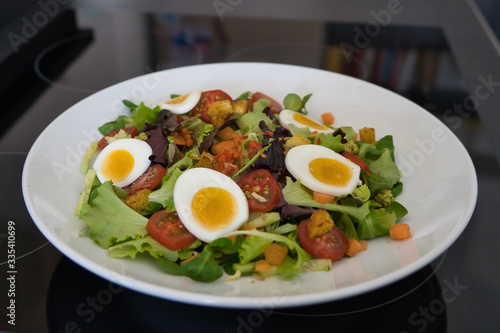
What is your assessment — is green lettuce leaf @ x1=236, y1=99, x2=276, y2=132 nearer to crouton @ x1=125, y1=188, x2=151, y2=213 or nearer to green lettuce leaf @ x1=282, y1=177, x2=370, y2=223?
green lettuce leaf @ x1=282, y1=177, x2=370, y2=223

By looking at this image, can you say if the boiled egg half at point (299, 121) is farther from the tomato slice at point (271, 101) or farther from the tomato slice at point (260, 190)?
the tomato slice at point (260, 190)

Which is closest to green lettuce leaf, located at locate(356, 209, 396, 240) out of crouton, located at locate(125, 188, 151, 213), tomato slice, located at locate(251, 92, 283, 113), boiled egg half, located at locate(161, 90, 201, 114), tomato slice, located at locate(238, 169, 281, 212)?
tomato slice, located at locate(238, 169, 281, 212)

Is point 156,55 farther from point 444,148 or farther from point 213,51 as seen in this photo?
point 444,148

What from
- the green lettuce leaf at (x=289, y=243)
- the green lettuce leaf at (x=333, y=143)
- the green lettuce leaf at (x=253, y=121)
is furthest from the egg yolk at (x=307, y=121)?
the green lettuce leaf at (x=289, y=243)

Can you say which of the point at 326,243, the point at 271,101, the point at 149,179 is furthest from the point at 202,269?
the point at 271,101

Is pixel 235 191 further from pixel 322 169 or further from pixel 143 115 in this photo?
pixel 143 115

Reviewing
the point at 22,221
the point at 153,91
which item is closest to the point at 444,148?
the point at 153,91
